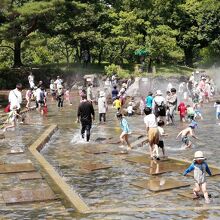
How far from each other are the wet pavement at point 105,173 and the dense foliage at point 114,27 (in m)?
18.7

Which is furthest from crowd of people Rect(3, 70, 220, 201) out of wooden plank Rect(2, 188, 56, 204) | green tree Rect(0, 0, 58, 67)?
green tree Rect(0, 0, 58, 67)

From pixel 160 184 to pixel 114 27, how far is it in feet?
115

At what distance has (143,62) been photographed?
49.0 metres

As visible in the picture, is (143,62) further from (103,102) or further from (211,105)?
(103,102)

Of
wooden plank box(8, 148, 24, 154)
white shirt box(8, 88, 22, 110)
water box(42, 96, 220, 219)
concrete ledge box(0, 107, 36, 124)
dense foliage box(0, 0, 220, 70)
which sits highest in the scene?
dense foliage box(0, 0, 220, 70)

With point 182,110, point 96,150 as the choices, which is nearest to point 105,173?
point 96,150

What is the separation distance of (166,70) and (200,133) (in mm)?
28315

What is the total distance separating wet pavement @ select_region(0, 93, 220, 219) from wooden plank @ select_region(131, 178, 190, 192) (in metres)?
0.07

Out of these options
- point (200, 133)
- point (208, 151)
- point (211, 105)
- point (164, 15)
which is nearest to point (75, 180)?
point (208, 151)

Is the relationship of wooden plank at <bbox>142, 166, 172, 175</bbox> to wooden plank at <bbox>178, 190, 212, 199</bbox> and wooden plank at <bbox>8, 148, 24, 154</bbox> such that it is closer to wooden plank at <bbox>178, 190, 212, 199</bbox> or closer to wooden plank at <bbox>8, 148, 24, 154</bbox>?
wooden plank at <bbox>178, 190, 212, 199</bbox>

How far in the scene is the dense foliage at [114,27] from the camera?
1583 inches

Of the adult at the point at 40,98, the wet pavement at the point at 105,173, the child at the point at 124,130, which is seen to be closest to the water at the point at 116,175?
the wet pavement at the point at 105,173

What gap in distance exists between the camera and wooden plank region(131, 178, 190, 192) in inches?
423

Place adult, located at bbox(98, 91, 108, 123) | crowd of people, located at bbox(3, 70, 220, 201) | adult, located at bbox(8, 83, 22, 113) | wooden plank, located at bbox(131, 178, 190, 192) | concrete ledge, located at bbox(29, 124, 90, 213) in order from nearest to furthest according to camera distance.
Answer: concrete ledge, located at bbox(29, 124, 90, 213) < wooden plank, located at bbox(131, 178, 190, 192) < crowd of people, located at bbox(3, 70, 220, 201) < adult, located at bbox(8, 83, 22, 113) < adult, located at bbox(98, 91, 108, 123)
